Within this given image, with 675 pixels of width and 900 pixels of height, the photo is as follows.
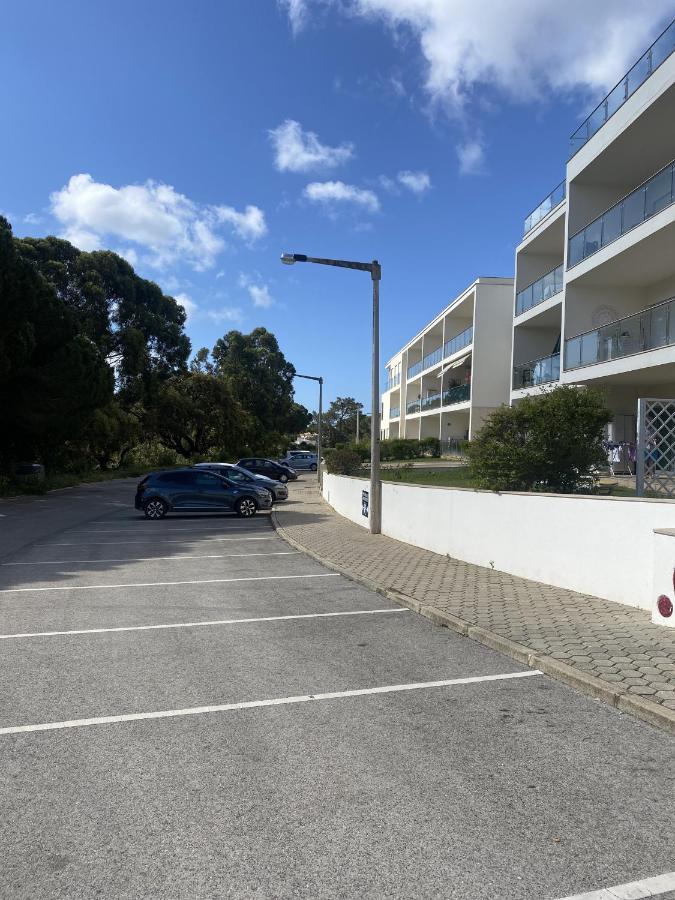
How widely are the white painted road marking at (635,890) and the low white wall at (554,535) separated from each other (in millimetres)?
4695

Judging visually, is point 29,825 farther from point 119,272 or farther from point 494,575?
point 119,272

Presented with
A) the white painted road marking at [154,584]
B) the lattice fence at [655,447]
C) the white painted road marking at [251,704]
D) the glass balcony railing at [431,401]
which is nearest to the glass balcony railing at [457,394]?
the glass balcony railing at [431,401]

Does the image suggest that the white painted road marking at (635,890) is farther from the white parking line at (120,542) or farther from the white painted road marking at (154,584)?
the white parking line at (120,542)

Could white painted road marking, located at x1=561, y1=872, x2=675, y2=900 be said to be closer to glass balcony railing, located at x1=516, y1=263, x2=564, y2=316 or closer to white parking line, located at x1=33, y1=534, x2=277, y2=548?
white parking line, located at x1=33, y1=534, x2=277, y2=548

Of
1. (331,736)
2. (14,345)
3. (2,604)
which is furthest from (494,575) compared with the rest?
(14,345)

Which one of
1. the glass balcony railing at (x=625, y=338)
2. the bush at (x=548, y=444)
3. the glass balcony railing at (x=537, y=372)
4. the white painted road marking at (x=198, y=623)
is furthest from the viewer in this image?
the glass balcony railing at (x=537, y=372)

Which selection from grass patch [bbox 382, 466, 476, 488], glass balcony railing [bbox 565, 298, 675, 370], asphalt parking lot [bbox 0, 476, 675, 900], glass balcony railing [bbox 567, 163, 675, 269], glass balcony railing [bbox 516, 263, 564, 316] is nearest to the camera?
asphalt parking lot [bbox 0, 476, 675, 900]

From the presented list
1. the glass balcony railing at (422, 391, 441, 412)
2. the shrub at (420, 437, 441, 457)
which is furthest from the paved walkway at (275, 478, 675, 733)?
the glass balcony railing at (422, 391, 441, 412)

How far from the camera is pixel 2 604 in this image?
8344mm

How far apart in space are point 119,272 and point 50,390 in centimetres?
2063

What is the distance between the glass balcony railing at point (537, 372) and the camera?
22.8 metres

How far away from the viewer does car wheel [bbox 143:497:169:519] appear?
21.1m

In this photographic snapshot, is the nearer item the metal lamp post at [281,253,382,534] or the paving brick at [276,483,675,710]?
the paving brick at [276,483,675,710]

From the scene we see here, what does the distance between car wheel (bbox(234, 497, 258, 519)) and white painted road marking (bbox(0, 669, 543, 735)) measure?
666 inches
